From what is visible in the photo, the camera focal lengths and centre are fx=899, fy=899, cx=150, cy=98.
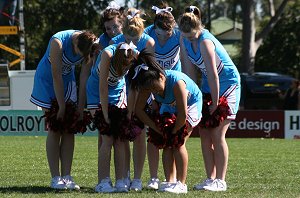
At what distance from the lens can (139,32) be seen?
8.95 meters

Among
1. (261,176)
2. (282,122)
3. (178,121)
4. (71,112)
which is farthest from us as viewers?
(282,122)

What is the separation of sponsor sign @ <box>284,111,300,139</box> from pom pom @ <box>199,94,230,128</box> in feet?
43.4

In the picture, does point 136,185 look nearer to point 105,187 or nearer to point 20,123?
point 105,187

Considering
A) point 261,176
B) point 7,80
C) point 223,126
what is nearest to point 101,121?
point 223,126

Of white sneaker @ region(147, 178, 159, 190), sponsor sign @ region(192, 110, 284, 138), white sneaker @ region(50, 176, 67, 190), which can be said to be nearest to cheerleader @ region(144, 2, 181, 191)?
white sneaker @ region(147, 178, 159, 190)

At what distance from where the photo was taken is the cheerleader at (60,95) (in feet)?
30.1

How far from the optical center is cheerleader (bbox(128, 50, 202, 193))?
8.56m

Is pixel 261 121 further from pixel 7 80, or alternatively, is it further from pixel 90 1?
pixel 90 1

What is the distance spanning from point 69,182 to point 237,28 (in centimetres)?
6683

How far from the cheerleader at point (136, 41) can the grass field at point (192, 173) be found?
0.38 meters

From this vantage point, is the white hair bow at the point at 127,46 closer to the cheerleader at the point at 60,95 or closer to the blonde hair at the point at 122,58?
the blonde hair at the point at 122,58

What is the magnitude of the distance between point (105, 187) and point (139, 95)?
3.29ft

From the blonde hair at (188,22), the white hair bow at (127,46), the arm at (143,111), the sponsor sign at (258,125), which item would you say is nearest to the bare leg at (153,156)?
the arm at (143,111)

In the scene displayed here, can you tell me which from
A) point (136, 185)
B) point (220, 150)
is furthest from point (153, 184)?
point (220, 150)
